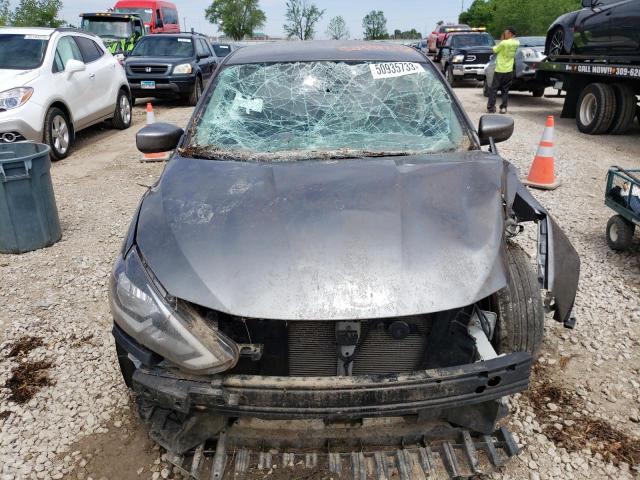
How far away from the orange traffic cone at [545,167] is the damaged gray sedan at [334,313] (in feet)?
12.5

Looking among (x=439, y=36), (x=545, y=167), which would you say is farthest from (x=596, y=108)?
(x=439, y=36)

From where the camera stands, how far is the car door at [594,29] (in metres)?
8.23

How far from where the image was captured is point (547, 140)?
5977 millimetres

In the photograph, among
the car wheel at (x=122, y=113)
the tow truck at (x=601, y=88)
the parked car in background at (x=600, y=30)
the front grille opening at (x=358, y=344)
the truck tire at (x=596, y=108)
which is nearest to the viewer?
the front grille opening at (x=358, y=344)

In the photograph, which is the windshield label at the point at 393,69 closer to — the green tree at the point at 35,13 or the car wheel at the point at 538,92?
the car wheel at the point at 538,92

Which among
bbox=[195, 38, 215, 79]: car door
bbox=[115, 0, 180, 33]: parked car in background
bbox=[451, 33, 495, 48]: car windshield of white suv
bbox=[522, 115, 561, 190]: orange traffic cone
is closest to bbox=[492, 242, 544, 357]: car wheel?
bbox=[522, 115, 561, 190]: orange traffic cone

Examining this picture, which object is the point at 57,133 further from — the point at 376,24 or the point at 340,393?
the point at 376,24

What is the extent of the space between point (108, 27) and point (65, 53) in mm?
9581

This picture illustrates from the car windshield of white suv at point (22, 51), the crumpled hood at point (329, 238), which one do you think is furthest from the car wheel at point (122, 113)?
the crumpled hood at point (329, 238)

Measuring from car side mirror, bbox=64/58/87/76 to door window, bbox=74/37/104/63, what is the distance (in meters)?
0.82

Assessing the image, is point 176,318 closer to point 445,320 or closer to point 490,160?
point 445,320

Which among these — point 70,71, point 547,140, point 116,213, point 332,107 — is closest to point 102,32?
point 70,71

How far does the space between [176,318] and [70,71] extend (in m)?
6.97

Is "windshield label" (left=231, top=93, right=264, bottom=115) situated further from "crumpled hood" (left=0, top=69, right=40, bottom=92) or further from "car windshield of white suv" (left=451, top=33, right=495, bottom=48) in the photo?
"car windshield of white suv" (left=451, top=33, right=495, bottom=48)
